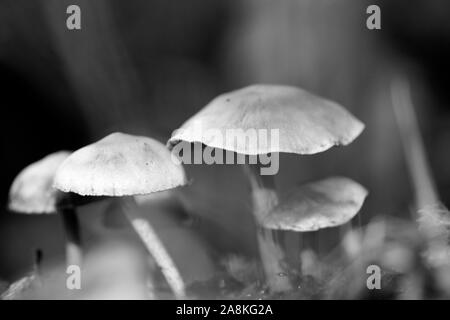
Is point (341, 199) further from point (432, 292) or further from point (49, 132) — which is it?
point (49, 132)

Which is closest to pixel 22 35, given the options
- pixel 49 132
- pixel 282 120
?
pixel 49 132

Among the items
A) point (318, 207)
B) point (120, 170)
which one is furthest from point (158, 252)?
point (318, 207)

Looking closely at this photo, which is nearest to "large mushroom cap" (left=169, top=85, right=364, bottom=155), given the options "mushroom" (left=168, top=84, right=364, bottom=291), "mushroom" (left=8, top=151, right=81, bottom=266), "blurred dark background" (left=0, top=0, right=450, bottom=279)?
"mushroom" (left=168, top=84, right=364, bottom=291)

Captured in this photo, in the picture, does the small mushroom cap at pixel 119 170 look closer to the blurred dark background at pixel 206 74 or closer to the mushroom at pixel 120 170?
the mushroom at pixel 120 170

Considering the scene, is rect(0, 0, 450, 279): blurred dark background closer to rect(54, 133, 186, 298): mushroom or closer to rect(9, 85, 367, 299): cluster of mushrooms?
rect(9, 85, 367, 299): cluster of mushrooms

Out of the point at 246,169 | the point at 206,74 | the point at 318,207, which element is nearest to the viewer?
the point at 318,207

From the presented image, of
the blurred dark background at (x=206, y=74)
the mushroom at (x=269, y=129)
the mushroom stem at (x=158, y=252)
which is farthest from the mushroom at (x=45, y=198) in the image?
the blurred dark background at (x=206, y=74)

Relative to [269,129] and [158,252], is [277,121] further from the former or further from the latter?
[158,252]
